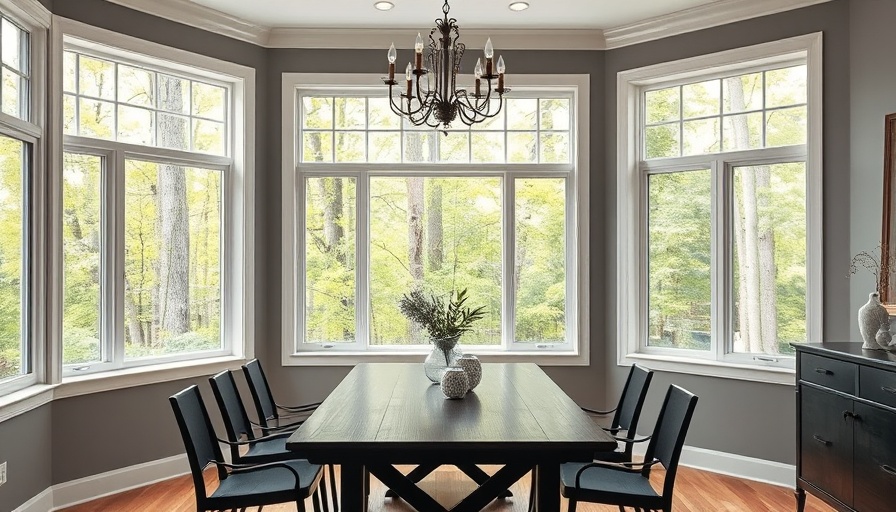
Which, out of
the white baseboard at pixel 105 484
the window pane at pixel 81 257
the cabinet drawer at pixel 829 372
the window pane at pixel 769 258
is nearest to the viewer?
the cabinet drawer at pixel 829 372

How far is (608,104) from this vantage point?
497 centimetres

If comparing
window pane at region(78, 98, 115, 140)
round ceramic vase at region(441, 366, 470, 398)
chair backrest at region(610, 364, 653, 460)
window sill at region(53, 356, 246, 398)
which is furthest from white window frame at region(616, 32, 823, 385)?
window pane at region(78, 98, 115, 140)

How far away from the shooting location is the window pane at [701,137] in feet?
→ 15.3

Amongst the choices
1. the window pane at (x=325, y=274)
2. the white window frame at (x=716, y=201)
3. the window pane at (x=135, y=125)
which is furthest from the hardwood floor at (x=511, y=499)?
the window pane at (x=135, y=125)

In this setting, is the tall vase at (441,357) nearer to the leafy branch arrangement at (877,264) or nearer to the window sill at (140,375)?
the window sill at (140,375)

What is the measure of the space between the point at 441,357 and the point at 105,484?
228cm

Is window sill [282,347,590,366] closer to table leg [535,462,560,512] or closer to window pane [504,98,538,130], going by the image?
window pane [504,98,538,130]

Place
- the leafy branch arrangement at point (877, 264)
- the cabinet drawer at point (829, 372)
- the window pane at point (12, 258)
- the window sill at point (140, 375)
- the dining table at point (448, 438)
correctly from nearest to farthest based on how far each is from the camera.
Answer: the dining table at point (448, 438) < the cabinet drawer at point (829, 372) < the window pane at point (12, 258) < the leafy branch arrangement at point (877, 264) < the window sill at point (140, 375)

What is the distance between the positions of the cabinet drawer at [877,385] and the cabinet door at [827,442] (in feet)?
0.43

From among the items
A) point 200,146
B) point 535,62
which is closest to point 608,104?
point 535,62

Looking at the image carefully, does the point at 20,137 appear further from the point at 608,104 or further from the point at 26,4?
the point at 608,104

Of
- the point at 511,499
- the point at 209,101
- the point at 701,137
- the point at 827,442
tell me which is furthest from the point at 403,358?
the point at 827,442

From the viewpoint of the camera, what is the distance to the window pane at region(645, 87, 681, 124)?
4.84 meters

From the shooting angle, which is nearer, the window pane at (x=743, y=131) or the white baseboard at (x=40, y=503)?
the white baseboard at (x=40, y=503)
